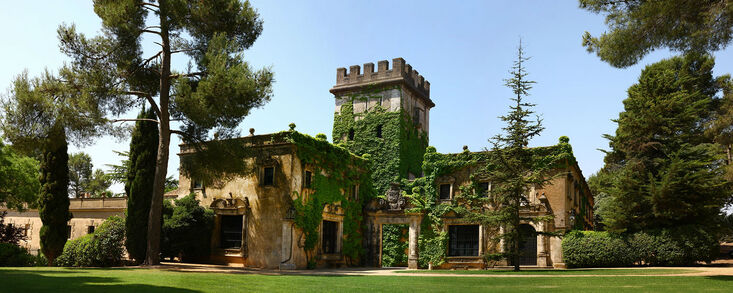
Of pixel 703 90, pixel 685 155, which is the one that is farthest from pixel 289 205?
pixel 703 90

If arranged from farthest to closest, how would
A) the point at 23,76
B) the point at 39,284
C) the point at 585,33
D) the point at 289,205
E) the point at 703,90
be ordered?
1. the point at 703,90
2. the point at 289,205
3. the point at 23,76
4. the point at 585,33
5. the point at 39,284

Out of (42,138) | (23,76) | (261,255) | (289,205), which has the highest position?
(23,76)

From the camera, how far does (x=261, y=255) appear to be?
1077 inches

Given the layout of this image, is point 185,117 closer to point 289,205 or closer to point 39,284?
point 289,205

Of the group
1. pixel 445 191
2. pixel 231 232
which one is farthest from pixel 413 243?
pixel 231 232

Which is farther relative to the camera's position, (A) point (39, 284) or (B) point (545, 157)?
(B) point (545, 157)

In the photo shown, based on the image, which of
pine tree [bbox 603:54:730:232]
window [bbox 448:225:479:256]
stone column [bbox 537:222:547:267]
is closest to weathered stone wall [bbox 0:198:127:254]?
window [bbox 448:225:479:256]

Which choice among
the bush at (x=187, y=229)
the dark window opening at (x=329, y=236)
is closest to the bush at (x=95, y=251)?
the bush at (x=187, y=229)

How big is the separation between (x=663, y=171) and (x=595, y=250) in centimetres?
460

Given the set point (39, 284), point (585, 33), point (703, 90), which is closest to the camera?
point (39, 284)

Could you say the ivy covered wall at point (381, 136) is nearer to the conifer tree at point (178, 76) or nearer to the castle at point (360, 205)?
the castle at point (360, 205)

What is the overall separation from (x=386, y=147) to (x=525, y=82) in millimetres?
Result: 14791

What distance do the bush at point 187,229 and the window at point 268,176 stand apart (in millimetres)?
3350

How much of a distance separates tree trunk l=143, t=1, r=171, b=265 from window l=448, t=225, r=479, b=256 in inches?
612
